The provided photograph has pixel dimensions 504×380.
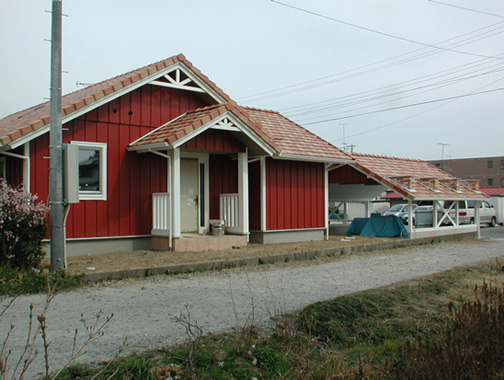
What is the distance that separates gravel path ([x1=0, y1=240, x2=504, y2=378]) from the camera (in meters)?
6.20

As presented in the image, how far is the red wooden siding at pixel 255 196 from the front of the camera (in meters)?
16.9

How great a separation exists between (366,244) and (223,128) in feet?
19.4

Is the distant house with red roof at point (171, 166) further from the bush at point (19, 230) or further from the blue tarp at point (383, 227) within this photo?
the blue tarp at point (383, 227)

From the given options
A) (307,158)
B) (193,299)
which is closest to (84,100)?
(193,299)

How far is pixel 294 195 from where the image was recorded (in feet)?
58.1

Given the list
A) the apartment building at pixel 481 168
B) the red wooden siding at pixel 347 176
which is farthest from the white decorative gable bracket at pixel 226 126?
the apartment building at pixel 481 168

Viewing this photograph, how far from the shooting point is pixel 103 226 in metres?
13.7

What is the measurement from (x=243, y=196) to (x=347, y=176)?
7.14m

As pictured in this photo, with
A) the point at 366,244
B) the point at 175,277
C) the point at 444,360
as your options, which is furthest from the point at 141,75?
the point at 444,360

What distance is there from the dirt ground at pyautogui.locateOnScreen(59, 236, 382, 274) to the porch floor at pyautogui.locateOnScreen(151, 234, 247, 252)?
0.34 m

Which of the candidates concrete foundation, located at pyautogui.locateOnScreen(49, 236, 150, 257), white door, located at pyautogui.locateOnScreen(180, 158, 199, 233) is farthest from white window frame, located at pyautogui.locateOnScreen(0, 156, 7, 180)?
white door, located at pyautogui.locateOnScreen(180, 158, 199, 233)

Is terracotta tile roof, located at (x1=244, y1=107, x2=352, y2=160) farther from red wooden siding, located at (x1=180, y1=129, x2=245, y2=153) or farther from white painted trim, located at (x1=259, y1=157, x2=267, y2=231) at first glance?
red wooden siding, located at (x1=180, y1=129, x2=245, y2=153)

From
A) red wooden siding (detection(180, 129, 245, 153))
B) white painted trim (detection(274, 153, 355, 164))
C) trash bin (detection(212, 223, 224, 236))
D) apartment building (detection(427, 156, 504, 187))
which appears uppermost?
apartment building (detection(427, 156, 504, 187))

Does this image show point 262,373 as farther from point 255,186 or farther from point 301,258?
point 255,186
